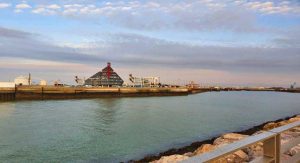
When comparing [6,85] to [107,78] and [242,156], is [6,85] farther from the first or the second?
[242,156]

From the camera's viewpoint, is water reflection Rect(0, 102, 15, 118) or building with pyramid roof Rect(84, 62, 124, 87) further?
building with pyramid roof Rect(84, 62, 124, 87)

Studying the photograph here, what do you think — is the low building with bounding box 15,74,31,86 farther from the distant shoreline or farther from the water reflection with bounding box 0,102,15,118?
the water reflection with bounding box 0,102,15,118

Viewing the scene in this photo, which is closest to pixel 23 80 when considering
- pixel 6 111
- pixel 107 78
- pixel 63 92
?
pixel 63 92

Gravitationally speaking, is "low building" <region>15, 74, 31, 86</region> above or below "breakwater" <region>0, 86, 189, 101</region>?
above

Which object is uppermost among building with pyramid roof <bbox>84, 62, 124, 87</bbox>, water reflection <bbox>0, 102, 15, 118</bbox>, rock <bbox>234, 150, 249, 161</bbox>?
building with pyramid roof <bbox>84, 62, 124, 87</bbox>

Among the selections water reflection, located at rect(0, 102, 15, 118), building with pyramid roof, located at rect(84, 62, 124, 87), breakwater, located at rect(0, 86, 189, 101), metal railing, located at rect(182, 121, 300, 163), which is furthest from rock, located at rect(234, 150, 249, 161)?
building with pyramid roof, located at rect(84, 62, 124, 87)

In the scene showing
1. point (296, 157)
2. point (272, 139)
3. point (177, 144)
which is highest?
point (272, 139)

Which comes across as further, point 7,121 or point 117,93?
point 117,93

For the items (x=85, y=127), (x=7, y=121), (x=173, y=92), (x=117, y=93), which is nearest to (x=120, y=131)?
(x=85, y=127)

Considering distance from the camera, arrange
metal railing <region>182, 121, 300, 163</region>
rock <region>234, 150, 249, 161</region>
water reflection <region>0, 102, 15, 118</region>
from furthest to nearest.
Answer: water reflection <region>0, 102, 15, 118</region>, rock <region>234, 150, 249, 161</region>, metal railing <region>182, 121, 300, 163</region>

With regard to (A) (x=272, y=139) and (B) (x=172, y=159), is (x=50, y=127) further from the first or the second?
(A) (x=272, y=139)

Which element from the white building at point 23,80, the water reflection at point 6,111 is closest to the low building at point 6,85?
the white building at point 23,80

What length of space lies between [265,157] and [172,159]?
7202 mm

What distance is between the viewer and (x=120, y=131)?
861 inches
